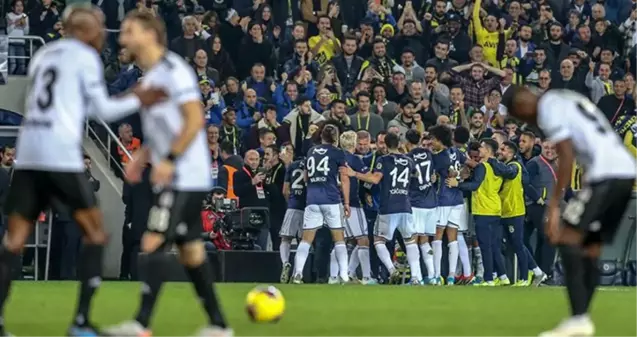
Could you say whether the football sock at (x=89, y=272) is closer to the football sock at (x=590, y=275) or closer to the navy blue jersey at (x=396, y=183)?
the football sock at (x=590, y=275)

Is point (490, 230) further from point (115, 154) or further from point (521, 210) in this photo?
point (115, 154)

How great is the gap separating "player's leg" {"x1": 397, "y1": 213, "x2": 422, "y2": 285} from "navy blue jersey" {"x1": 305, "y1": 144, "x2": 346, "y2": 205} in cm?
123

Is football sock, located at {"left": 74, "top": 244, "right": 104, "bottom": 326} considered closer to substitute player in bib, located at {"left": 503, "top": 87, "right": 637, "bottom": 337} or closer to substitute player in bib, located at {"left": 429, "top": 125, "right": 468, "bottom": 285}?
substitute player in bib, located at {"left": 503, "top": 87, "right": 637, "bottom": 337}

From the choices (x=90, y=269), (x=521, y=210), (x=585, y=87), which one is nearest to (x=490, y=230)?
(x=521, y=210)

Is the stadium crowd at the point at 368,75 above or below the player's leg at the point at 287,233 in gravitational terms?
above

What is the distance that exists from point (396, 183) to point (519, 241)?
2.19 m

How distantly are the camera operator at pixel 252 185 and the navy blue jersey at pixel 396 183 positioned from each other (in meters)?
2.00

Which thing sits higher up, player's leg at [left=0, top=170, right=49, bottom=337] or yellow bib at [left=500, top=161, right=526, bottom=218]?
player's leg at [left=0, top=170, right=49, bottom=337]

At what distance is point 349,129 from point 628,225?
4.76 m

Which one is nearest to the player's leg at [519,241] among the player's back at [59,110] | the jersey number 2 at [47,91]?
the player's back at [59,110]

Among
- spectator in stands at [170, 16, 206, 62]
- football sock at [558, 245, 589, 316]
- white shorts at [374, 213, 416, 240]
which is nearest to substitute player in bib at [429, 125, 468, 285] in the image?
white shorts at [374, 213, 416, 240]

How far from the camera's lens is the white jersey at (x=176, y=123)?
11.2 meters

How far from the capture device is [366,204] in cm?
2461

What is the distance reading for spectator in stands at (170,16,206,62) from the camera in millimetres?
26547
